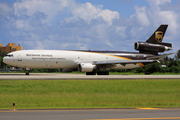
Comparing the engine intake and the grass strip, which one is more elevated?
the engine intake

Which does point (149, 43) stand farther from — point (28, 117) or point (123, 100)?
point (28, 117)

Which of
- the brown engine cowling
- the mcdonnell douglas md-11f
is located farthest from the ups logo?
the brown engine cowling

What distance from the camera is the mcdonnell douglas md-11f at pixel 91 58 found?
1964 inches

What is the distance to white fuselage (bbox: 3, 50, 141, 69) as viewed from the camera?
49.6 m

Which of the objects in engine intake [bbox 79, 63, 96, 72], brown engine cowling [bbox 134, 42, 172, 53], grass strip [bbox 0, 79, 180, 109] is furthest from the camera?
brown engine cowling [bbox 134, 42, 172, 53]

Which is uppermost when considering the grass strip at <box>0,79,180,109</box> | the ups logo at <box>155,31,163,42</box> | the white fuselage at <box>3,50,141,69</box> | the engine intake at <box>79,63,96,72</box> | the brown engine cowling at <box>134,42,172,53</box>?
the ups logo at <box>155,31,163,42</box>

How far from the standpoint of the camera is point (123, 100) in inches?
819

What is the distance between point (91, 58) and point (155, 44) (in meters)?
16.5

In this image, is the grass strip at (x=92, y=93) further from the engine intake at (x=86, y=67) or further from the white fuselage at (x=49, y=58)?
the white fuselage at (x=49, y=58)

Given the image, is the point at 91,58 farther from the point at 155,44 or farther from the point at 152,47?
the point at 155,44

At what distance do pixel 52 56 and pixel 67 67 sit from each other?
15.2 ft

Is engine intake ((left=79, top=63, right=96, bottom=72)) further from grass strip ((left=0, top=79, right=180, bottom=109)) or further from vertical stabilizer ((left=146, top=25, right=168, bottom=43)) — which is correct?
grass strip ((left=0, top=79, right=180, bottom=109))

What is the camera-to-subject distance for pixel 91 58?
179 ft

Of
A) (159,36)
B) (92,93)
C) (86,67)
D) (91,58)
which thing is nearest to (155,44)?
(159,36)
